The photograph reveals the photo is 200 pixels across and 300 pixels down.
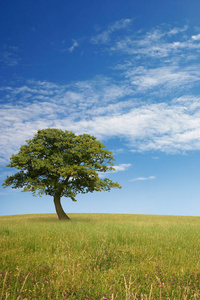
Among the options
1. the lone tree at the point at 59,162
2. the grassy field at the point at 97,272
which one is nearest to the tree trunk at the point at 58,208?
the lone tree at the point at 59,162

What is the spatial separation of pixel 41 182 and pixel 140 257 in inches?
914

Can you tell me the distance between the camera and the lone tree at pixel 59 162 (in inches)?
1129

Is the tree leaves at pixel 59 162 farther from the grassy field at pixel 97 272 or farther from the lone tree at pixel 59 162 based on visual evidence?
the grassy field at pixel 97 272

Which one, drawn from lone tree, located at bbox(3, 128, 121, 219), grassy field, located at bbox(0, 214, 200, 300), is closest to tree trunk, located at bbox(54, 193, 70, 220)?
lone tree, located at bbox(3, 128, 121, 219)

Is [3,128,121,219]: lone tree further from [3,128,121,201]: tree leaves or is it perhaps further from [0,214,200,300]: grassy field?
[0,214,200,300]: grassy field

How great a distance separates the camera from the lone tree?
28688 millimetres

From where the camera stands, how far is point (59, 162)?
A: 28.5m

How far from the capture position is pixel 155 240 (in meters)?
11.0

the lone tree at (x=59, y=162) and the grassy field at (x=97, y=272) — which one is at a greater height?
the lone tree at (x=59, y=162)

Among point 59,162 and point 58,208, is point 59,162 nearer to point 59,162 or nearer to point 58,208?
point 59,162

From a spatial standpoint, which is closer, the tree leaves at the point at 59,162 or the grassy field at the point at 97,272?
the grassy field at the point at 97,272

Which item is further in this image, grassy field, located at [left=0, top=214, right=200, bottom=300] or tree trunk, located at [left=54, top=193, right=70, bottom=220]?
tree trunk, located at [left=54, top=193, right=70, bottom=220]

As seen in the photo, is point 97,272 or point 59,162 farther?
point 59,162

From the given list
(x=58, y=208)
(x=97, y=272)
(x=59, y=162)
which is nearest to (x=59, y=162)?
(x=59, y=162)
